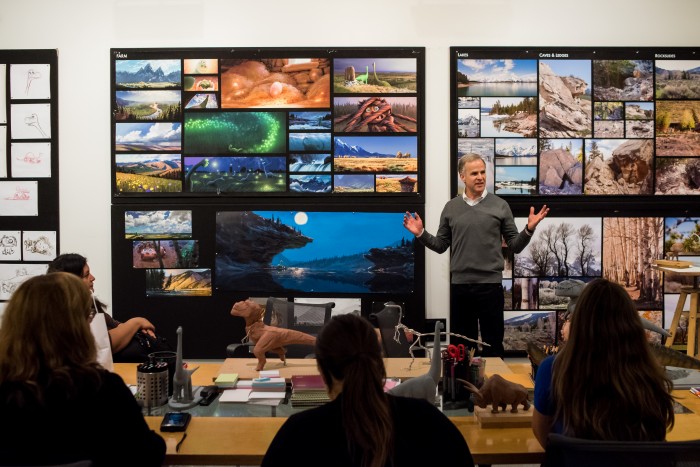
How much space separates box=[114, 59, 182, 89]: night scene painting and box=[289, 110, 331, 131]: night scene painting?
0.99 m

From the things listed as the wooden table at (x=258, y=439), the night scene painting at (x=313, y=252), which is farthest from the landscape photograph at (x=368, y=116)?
the wooden table at (x=258, y=439)

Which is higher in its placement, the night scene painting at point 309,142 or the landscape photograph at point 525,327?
the night scene painting at point 309,142

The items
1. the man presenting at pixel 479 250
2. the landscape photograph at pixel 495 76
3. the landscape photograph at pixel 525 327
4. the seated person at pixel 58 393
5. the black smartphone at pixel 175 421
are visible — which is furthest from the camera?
the landscape photograph at pixel 525 327

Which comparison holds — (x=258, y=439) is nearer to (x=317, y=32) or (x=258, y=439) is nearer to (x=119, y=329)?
(x=119, y=329)

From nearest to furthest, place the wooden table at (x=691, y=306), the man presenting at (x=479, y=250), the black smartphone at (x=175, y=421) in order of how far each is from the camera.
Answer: the black smartphone at (x=175, y=421), the man presenting at (x=479, y=250), the wooden table at (x=691, y=306)

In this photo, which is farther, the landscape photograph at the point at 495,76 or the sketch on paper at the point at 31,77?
the sketch on paper at the point at 31,77

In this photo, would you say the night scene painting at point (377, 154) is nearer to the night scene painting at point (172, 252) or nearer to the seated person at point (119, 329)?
the night scene painting at point (172, 252)

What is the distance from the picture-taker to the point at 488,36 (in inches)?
223

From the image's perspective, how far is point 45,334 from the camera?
6.49 feet

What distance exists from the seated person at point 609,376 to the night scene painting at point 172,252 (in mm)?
4126

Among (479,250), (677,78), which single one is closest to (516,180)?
(479,250)

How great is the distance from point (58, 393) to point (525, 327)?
14.6 ft

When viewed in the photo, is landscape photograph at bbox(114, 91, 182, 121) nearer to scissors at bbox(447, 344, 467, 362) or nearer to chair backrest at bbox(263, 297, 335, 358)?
chair backrest at bbox(263, 297, 335, 358)

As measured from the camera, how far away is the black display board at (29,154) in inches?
226
